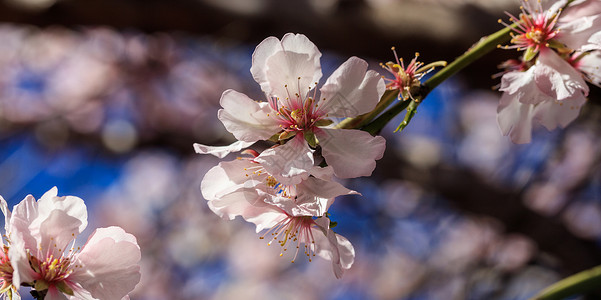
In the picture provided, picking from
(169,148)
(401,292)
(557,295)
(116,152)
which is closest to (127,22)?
(169,148)

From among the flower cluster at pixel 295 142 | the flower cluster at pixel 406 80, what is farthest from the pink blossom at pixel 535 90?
the flower cluster at pixel 295 142

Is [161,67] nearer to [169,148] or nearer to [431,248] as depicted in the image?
[169,148]

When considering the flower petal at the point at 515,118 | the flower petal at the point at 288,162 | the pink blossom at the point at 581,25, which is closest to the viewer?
the flower petal at the point at 288,162

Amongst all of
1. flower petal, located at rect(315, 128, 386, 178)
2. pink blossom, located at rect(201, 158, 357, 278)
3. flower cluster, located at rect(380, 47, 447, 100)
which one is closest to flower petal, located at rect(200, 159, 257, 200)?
pink blossom, located at rect(201, 158, 357, 278)

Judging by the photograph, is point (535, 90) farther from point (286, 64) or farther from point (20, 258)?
point (20, 258)

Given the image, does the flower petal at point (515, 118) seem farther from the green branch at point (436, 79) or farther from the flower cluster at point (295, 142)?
the flower cluster at point (295, 142)

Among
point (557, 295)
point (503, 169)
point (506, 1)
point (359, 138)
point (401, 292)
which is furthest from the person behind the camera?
point (401, 292)
